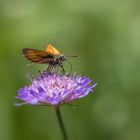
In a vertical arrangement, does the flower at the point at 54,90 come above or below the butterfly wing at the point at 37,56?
below

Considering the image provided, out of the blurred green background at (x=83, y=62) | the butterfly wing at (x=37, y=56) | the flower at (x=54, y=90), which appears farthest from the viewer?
the blurred green background at (x=83, y=62)

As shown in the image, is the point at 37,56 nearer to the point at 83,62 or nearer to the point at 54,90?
the point at 54,90

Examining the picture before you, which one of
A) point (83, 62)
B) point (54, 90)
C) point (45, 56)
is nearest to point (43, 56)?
point (45, 56)

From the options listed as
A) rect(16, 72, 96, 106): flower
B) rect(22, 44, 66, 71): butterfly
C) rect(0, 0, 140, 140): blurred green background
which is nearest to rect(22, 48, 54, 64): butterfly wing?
rect(22, 44, 66, 71): butterfly

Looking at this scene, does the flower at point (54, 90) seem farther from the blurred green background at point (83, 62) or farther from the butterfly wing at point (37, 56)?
the blurred green background at point (83, 62)

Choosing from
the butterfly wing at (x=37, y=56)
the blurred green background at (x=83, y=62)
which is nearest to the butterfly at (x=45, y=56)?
the butterfly wing at (x=37, y=56)

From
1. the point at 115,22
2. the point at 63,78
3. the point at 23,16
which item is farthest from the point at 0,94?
the point at 63,78

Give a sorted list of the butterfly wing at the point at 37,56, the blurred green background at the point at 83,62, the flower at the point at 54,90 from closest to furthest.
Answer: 1. the flower at the point at 54,90
2. the butterfly wing at the point at 37,56
3. the blurred green background at the point at 83,62
